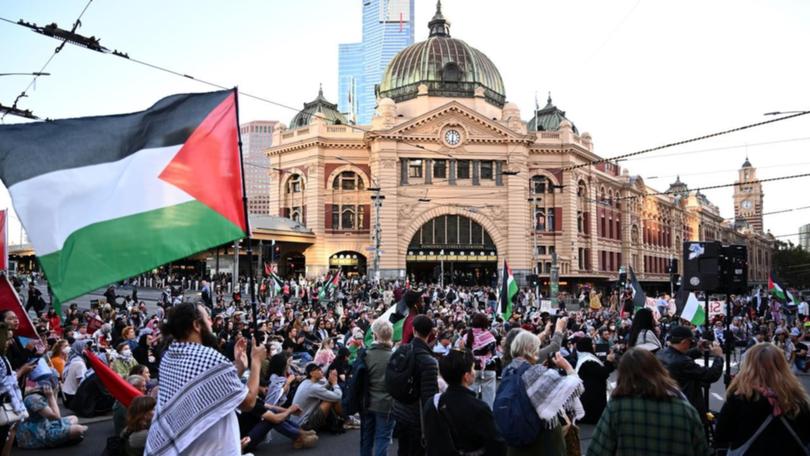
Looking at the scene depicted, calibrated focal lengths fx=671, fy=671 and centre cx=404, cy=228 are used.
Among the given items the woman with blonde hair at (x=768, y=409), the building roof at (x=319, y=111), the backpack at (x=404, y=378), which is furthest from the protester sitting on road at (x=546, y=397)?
the building roof at (x=319, y=111)

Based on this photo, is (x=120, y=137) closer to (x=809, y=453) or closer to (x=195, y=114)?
(x=195, y=114)

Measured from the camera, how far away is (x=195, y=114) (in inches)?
227

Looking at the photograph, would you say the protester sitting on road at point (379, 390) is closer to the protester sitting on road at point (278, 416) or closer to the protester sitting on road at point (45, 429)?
the protester sitting on road at point (278, 416)

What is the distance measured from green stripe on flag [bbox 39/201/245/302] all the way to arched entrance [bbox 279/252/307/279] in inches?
2191

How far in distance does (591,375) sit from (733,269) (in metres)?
4.46

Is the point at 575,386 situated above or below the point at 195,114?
below

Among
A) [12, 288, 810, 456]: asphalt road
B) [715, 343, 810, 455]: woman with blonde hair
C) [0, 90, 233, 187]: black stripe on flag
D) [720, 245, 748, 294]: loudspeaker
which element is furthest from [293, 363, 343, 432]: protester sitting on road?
[720, 245, 748, 294]: loudspeaker

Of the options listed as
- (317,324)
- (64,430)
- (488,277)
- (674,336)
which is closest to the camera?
(674,336)

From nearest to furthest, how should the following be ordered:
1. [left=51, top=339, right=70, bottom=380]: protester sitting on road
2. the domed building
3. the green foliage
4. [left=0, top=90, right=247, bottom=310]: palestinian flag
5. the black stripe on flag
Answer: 1. [left=0, top=90, right=247, bottom=310]: palestinian flag
2. the black stripe on flag
3. [left=51, top=339, right=70, bottom=380]: protester sitting on road
4. the domed building
5. the green foliage

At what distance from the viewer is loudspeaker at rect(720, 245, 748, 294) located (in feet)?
38.4

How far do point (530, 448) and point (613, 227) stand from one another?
6815 cm

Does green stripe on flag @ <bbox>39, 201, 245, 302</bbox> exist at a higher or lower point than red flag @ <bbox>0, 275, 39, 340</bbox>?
higher

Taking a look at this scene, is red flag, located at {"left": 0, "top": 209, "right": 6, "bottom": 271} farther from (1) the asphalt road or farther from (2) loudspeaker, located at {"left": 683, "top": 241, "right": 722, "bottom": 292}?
(2) loudspeaker, located at {"left": 683, "top": 241, "right": 722, "bottom": 292}

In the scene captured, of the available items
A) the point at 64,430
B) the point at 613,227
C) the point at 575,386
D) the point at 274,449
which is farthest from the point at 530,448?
the point at 613,227
